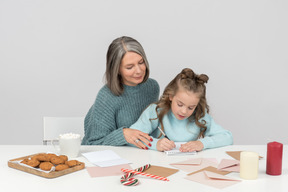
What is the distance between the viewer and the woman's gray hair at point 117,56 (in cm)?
217

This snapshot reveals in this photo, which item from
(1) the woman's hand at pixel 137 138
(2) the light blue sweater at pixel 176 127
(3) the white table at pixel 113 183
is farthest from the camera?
(2) the light blue sweater at pixel 176 127

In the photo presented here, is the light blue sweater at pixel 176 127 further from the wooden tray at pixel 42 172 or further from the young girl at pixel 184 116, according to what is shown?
the wooden tray at pixel 42 172

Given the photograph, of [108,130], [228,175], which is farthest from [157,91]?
[228,175]

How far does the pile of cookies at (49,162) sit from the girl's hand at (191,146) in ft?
1.72

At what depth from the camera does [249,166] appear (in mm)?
1461

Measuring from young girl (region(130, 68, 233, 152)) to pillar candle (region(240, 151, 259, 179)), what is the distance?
0.49 meters

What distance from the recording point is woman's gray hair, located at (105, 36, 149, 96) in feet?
7.13

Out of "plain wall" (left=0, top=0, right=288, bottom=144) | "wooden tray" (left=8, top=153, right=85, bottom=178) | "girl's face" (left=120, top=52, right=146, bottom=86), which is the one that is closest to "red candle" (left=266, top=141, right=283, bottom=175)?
"wooden tray" (left=8, top=153, right=85, bottom=178)

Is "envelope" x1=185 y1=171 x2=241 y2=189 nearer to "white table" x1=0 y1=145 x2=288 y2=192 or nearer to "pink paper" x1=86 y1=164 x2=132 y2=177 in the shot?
"white table" x1=0 y1=145 x2=288 y2=192

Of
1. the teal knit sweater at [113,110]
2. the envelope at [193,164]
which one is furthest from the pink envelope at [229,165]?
the teal knit sweater at [113,110]

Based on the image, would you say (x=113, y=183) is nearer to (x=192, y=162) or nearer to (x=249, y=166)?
(x=192, y=162)

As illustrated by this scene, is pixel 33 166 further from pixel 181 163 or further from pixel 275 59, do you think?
pixel 275 59

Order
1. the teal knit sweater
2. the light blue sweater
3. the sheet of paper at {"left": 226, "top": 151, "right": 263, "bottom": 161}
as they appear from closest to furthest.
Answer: the sheet of paper at {"left": 226, "top": 151, "right": 263, "bottom": 161} → the light blue sweater → the teal knit sweater

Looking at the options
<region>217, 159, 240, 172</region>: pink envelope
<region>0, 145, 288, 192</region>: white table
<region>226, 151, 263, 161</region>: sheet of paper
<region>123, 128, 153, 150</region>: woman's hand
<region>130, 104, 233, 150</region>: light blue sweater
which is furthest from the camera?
<region>130, 104, 233, 150</region>: light blue sweater
